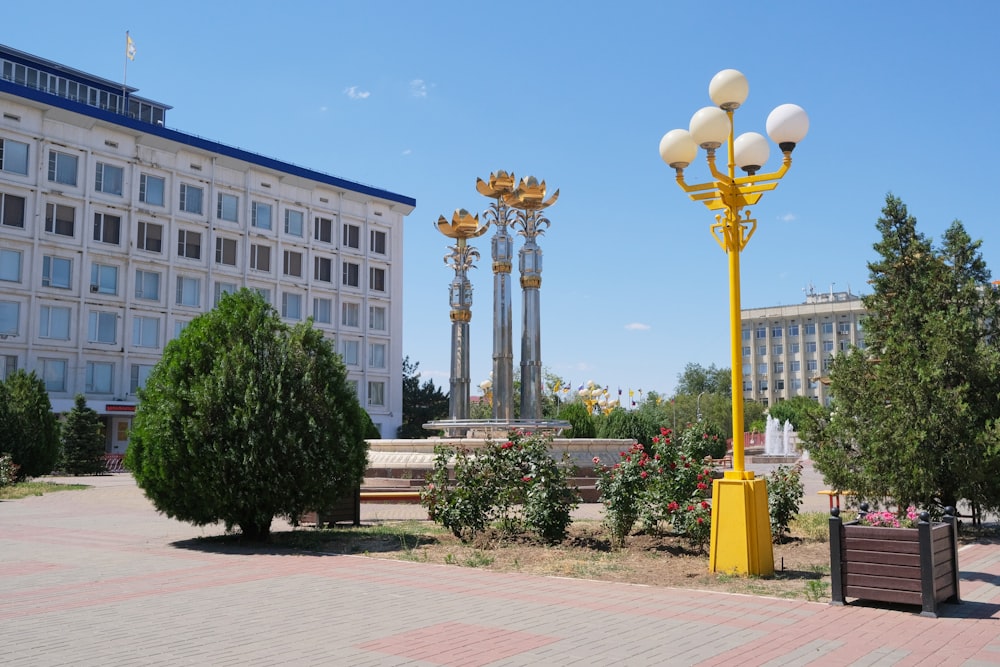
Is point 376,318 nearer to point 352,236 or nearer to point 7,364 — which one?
point 352,236

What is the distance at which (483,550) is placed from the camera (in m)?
11.3

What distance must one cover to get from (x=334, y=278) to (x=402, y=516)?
4025cm

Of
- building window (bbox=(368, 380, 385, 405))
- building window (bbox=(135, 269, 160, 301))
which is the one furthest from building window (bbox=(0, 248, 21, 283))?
building window (bbox=(368, 380, 385, 405))

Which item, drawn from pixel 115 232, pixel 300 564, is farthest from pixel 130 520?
pixel 115 232

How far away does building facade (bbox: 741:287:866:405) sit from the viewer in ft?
378

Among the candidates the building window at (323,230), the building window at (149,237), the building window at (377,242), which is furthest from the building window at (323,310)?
the building window at (149,237)

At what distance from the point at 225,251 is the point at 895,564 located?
47.0 m

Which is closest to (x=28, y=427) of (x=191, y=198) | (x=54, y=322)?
(x=54, y=322)

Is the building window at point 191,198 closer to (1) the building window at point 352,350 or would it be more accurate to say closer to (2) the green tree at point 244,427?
(1) the building window at point 352,350

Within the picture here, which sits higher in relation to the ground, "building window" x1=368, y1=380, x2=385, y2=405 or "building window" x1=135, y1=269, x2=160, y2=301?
"building window" x1=135, y1=269, x2=160, y2=301

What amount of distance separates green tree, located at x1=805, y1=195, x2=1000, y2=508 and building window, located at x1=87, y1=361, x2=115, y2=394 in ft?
129

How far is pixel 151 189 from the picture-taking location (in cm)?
4697

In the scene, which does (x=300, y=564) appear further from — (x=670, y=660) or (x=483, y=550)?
(x=670, y=660)

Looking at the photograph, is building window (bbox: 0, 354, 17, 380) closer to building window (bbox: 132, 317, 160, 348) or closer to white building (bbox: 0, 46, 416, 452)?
white building (bbox: 0, 46, 416, 452)
